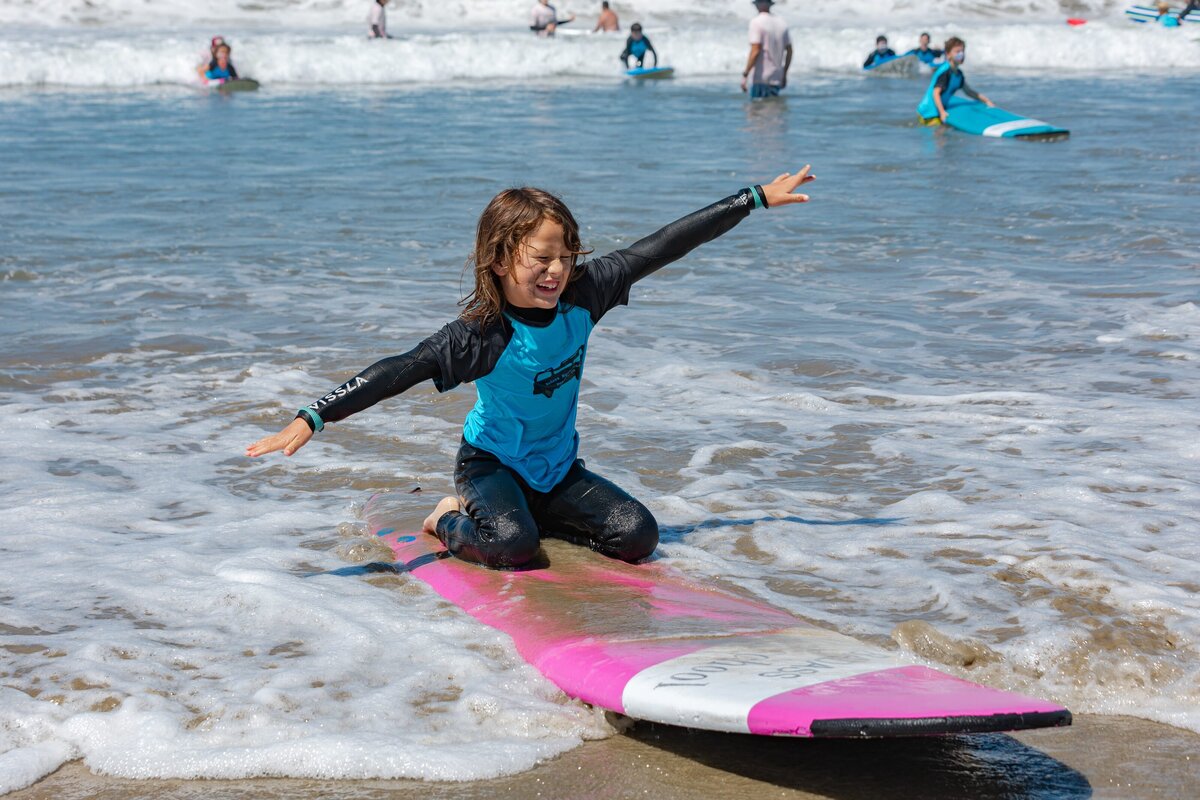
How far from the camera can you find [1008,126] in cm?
1606

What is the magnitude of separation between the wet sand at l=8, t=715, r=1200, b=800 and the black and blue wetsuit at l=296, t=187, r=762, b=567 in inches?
49.6

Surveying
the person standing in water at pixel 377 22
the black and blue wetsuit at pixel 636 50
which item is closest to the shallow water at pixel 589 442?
the black and blue wetsuit at pixel 636 50

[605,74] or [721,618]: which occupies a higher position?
[605,74]

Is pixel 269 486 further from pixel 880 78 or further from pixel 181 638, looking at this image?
pixel 880 78

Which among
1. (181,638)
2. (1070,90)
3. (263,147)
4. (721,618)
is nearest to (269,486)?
(181,638)

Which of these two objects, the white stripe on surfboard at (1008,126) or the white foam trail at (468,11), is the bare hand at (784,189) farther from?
the white foam trail at (468,11)

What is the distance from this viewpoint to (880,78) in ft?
84.5

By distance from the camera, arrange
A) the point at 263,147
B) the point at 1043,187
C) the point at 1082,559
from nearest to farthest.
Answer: the point at 1082,559
the point at 1043,187
the point at 263,147

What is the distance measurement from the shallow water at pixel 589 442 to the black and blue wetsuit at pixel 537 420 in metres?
0.31

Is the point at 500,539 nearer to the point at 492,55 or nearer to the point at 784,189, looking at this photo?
the point at 784,189

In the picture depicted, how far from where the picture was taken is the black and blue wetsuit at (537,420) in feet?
13.5

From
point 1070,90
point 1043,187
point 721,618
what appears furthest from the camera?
point 1070,90

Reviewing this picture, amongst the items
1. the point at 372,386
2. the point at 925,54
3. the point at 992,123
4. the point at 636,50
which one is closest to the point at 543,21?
the point at 636,50

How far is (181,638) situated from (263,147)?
42.8ft
